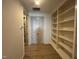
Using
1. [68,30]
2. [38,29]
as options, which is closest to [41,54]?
[68,30]

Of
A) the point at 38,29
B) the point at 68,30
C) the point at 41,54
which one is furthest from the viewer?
the point at 38,29

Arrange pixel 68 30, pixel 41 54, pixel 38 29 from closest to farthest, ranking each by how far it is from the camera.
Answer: pixel 68 30, pixel 41 54, pixel 38 29

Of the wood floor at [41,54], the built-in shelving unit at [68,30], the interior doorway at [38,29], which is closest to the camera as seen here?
the built-in shelving unit at [68,30]

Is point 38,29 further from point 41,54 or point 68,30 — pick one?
point 68,30

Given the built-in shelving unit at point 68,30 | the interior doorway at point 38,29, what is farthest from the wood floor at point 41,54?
the interior doorway at point 38,29

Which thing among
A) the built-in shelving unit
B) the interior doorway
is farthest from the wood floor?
the interior doorway

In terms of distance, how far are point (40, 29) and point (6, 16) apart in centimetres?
621

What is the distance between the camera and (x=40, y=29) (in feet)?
→ 28.1

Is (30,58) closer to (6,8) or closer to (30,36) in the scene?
(6,8)

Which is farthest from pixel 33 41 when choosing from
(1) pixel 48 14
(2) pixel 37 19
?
(1) pixel 48 14

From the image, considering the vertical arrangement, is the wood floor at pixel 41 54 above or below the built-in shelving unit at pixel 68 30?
below

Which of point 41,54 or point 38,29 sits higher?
point 38,29

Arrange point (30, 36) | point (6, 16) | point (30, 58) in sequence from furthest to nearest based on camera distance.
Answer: point (30, 36) → point (30, 58) → point (6, 16)

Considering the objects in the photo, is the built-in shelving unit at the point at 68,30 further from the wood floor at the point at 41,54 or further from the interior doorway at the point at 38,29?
the interior doorway at the point at 38,29
